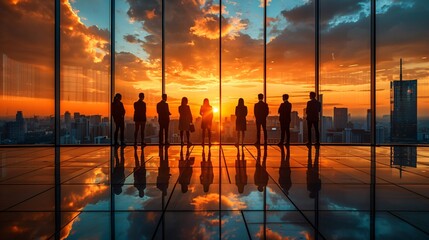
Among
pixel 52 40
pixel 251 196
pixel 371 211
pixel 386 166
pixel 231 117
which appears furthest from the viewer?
pixel 231 117

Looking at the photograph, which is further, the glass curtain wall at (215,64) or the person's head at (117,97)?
the glass curtain wall at (215,64)

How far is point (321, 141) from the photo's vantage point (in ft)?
34.7

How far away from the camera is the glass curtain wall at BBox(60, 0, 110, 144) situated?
9977 millimetres

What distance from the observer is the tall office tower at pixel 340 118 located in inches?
405

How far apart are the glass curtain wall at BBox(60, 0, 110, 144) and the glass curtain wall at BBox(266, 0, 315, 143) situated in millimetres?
5355

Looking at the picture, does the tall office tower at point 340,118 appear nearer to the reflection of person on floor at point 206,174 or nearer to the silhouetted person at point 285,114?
the silhouetted person at point 285,114

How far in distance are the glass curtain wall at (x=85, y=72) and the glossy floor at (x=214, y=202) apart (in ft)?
14.9

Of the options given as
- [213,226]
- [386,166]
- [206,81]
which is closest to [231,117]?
[206,81]

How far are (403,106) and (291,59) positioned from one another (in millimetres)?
3861

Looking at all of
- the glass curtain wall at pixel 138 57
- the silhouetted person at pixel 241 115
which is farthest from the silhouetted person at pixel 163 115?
the silhouetted person at pixel 241 115

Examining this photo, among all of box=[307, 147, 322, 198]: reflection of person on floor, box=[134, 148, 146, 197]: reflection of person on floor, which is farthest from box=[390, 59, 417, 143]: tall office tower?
box=[134, 148, 146, 197]: reflection of person on floor

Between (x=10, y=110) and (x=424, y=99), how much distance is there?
42.3 ft

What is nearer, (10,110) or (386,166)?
(386,166)

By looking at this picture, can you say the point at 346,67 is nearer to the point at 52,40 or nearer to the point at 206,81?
the point at 206,81
